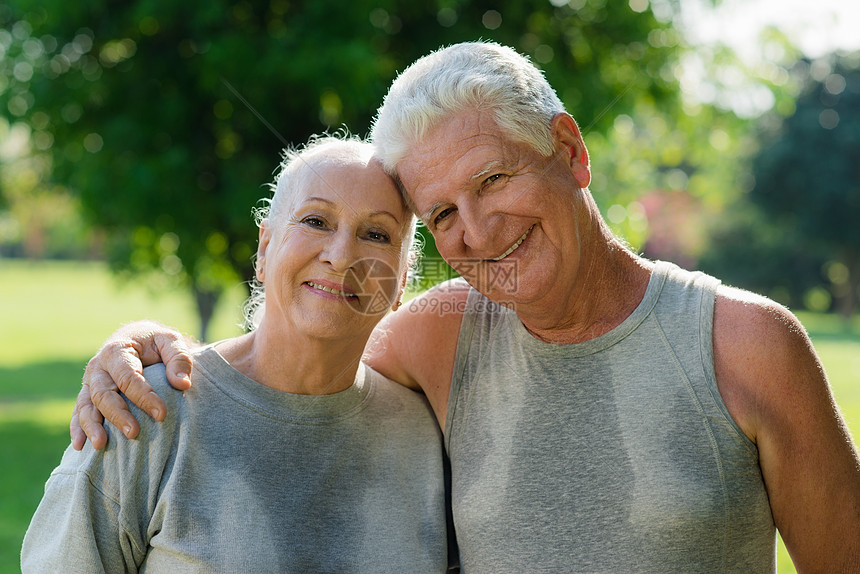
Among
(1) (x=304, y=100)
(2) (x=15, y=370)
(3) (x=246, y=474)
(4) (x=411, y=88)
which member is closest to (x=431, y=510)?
(3) (x=246, y=474)

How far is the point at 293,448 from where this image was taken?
236 cm

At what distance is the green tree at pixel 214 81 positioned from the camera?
6949mm

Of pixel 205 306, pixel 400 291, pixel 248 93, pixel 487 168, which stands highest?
pixel 248 93

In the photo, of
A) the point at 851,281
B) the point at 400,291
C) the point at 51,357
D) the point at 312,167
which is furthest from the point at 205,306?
the point at 851,281

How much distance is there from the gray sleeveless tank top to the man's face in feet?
0.84

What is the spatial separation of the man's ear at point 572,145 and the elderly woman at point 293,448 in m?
0.51

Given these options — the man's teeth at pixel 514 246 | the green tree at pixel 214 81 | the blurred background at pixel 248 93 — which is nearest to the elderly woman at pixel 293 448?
the man's teeth at pixel 514 246

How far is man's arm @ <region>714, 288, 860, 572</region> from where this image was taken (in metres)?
2.09

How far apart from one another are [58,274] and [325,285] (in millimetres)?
59496

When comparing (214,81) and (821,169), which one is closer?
(214,81)

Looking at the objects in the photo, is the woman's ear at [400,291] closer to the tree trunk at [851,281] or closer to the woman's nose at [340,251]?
the woman's nose at [340,251]

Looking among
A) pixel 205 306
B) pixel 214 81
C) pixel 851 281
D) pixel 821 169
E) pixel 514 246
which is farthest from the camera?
pixel 851 281

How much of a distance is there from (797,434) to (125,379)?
180 cm

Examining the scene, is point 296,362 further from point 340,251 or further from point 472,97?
point 472,97
